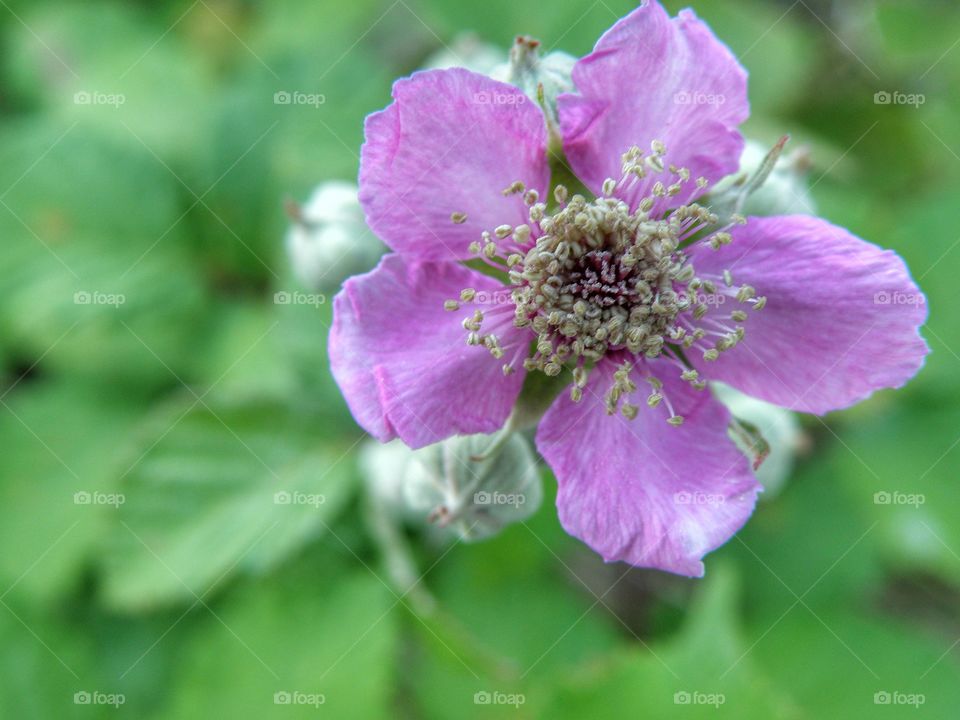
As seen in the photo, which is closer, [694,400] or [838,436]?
[694,400]

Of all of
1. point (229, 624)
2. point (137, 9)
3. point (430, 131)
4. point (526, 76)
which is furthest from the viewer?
point (137, 9)

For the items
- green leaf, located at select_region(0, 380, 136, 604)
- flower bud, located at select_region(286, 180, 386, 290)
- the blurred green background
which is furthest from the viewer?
green leaf, located at select_region(0, 380, 136, 604)

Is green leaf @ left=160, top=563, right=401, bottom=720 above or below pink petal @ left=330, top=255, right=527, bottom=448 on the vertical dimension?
below

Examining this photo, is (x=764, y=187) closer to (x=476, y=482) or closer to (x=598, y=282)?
(x=598, y=282)

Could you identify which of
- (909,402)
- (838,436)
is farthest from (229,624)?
(909,402)

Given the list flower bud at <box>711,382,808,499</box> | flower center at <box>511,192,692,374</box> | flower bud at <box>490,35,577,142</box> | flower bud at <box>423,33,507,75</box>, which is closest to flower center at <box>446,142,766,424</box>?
flower center at <box>511,192,692,374</box>

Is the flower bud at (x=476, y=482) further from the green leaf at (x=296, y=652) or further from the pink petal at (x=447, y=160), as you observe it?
the green leaf at (x=296, y=652)

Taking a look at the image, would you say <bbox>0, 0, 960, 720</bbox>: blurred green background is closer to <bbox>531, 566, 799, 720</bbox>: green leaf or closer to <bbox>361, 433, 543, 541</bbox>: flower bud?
<bbox>531, 566, 799, 720</bbox>: green leaf

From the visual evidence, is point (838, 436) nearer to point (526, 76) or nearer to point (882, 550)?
point (882, 550)
